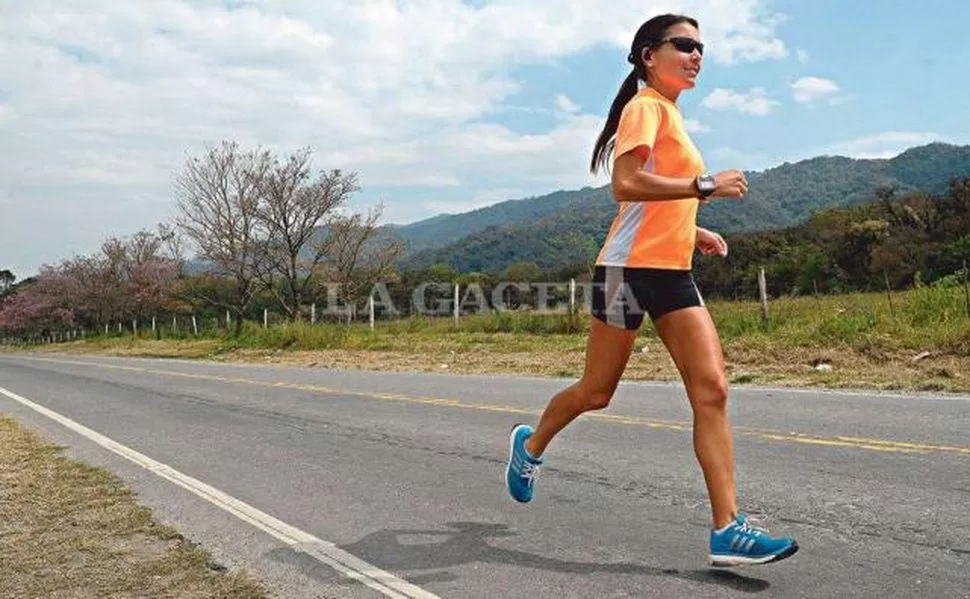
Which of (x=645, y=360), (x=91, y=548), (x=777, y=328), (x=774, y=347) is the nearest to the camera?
(x=91, y=548)

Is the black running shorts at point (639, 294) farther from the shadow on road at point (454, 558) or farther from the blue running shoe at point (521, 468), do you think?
the shadow on road at point (454, 558)

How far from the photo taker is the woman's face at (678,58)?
3.57 m

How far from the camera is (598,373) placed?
384 centimetres

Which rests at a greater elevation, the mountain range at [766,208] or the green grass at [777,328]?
the mountain range at [766,208]

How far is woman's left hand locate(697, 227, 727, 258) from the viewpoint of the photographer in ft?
13.1

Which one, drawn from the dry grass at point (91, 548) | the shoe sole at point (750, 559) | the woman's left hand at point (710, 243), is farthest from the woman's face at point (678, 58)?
the dry grass at point (91, 548)

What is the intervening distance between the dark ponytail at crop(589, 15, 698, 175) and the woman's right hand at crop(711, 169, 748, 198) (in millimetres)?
508

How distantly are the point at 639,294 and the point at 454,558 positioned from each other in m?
1.44

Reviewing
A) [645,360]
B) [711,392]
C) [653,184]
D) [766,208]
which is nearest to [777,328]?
[645,360]

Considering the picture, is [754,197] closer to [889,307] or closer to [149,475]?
[889,307]

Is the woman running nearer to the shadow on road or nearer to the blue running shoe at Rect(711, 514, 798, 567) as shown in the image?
the blue running shoe at Rect(711, 514, 798, 567)

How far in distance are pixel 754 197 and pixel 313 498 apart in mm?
156434

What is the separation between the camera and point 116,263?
203 ft

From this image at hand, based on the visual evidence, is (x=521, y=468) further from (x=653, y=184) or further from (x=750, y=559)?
(x=653, y=184)
